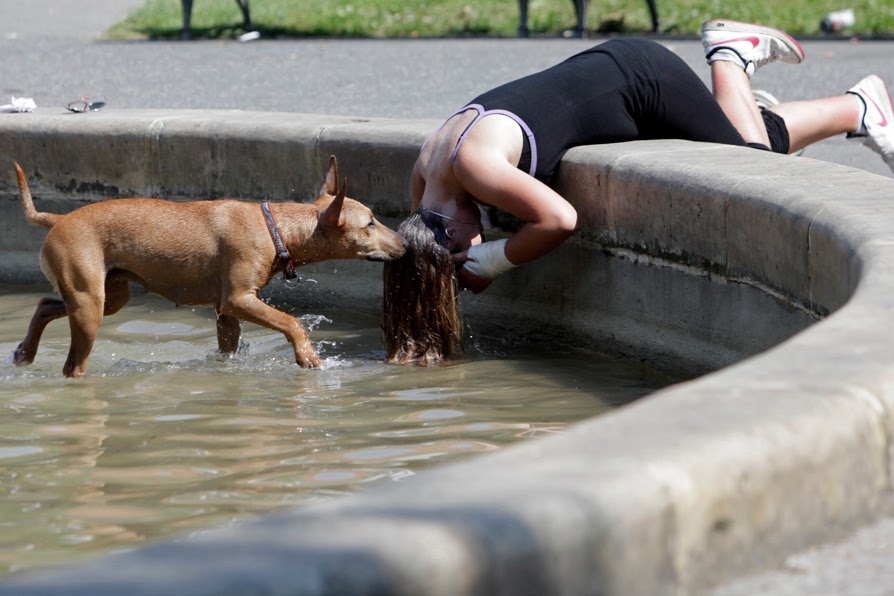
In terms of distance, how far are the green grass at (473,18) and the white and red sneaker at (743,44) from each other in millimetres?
9105

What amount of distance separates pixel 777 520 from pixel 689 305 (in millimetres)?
3090

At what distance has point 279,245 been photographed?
18.3 ft

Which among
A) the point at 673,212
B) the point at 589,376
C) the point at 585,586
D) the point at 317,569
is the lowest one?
the point at 589,376

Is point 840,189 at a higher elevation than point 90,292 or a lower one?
higher

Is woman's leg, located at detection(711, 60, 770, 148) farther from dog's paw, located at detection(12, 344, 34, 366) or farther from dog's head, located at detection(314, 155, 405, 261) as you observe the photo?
dog's paw, located at detection(12, 344, 34, 366)

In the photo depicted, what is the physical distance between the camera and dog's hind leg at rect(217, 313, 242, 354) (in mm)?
5762

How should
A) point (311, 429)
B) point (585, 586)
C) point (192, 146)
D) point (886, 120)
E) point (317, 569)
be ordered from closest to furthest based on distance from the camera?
point (317, 569)
point (585, 586)
point (311, 429)
point (886, 120)
point (192, 146)

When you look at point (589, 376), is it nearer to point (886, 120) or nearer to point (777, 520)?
point (886, 120)

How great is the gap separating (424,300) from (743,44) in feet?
7.44

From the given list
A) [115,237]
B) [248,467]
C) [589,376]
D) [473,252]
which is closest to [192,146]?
[115,237]

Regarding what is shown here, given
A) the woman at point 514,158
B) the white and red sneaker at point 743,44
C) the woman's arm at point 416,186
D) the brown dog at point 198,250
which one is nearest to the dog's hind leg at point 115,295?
the brown dog at point 198,250

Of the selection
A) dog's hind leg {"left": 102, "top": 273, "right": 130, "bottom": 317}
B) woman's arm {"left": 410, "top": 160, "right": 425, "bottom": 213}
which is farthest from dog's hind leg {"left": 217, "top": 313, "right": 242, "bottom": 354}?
woman's arm {"left": 410, "top": 160, "right": 425, "bottom": 213}

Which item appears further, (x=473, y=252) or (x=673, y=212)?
(x=473, y=252)

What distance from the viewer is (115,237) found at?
18.1ft
